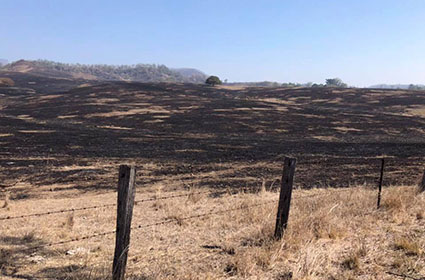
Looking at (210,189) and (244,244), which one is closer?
(244,244)

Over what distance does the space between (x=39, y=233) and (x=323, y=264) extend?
18.5ft

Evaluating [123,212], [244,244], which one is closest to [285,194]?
[244,244]

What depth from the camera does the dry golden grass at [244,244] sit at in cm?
480

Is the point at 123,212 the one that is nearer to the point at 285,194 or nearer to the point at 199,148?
the point at 285,194

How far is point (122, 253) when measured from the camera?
4188 mm

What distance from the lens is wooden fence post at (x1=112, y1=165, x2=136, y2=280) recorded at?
3.98m

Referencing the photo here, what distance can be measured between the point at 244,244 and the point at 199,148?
14.3 m

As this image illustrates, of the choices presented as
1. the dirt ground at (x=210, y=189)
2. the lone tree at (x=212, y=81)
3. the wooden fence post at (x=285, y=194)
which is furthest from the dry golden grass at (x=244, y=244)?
the lone tree at (x=212, y=81)

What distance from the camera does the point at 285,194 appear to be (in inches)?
220

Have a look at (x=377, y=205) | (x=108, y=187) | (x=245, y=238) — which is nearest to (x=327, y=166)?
(x=377, y=205)

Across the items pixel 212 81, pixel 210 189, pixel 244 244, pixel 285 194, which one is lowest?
pixel 210 189

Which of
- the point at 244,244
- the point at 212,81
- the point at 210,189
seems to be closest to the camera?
the point at 244,244

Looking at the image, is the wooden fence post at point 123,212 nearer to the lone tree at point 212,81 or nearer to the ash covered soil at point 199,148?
the ash covered soil at point 199,148

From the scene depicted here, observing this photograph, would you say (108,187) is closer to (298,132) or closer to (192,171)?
(192,171)
